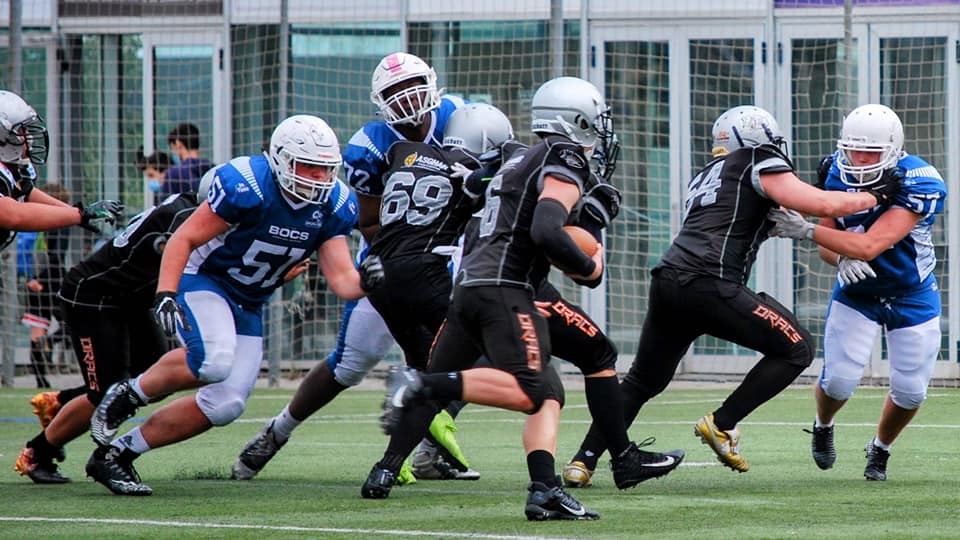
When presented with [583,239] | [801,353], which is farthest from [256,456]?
[801,353]

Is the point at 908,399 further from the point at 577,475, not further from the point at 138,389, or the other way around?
the point at 138,389

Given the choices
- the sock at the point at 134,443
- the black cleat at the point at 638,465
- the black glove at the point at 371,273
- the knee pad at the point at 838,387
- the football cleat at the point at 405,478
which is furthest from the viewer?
the knee pad at the point at 838,387

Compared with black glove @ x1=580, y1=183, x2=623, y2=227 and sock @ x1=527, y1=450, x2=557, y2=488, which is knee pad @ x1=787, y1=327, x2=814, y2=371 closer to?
black glove @ x1=580, y1=183, x2=623, y2=227

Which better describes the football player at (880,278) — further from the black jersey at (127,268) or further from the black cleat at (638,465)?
the black jersey at (127,268)

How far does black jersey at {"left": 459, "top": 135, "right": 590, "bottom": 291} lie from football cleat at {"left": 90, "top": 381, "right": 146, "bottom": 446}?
1.63 metres

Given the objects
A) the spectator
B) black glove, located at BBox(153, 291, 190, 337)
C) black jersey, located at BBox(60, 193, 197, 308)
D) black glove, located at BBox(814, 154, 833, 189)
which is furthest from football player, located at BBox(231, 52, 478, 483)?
the spectator

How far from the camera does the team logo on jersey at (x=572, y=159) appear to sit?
6520 millimetres

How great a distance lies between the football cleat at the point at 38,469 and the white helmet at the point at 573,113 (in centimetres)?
282

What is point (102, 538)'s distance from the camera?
589cm

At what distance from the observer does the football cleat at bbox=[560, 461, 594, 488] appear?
24.8ft

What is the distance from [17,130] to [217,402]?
5.43 ft

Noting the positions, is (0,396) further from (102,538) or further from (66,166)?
(102,538)

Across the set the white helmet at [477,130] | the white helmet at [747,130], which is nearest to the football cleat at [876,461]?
the white helmet at [747,130]

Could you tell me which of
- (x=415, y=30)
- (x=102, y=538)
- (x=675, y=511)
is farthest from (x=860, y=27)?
(x=102, y=538)
